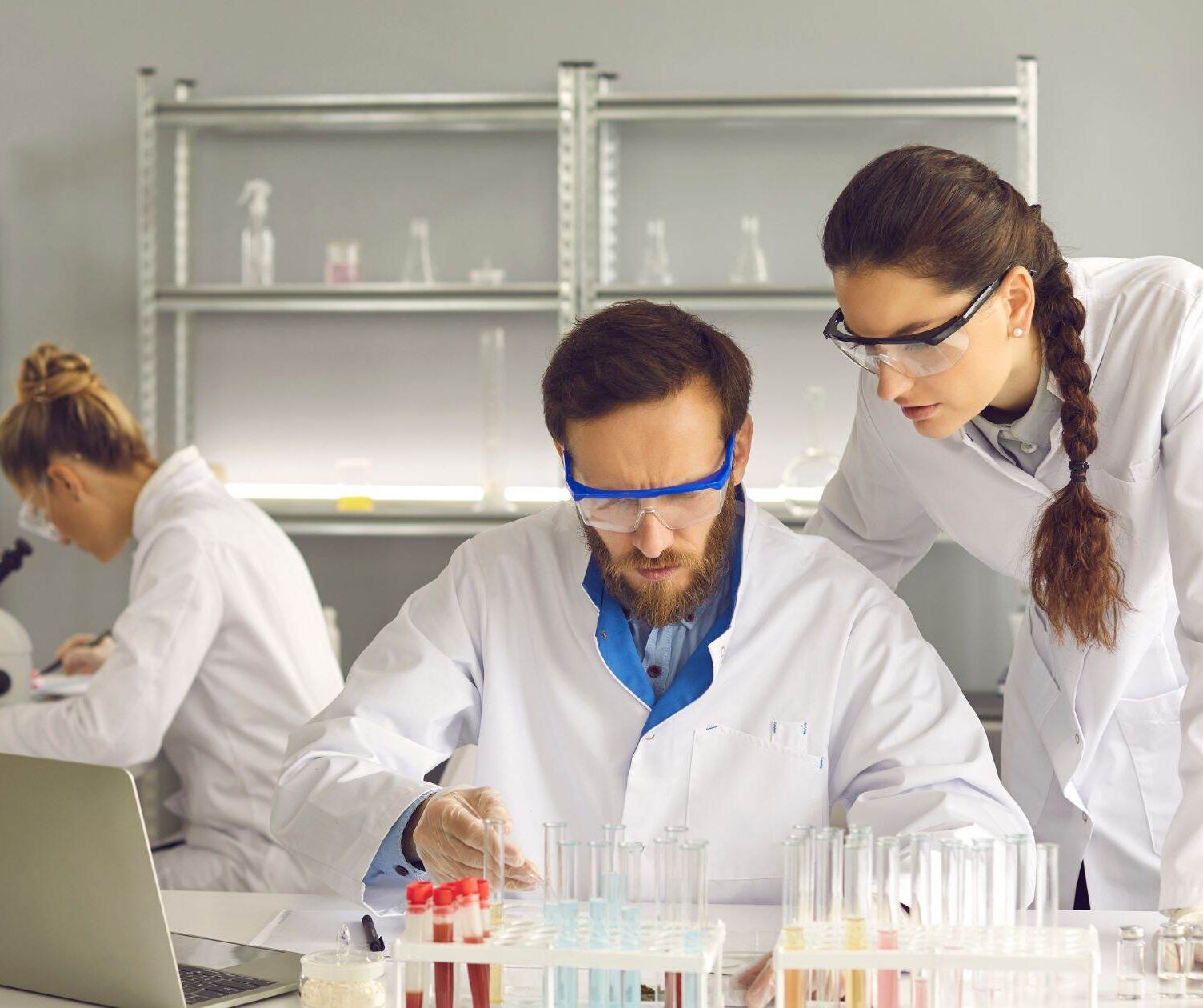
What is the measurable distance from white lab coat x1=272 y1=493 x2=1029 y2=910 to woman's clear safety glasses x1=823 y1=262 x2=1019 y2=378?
254 mm

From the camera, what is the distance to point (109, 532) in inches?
A: 99.4

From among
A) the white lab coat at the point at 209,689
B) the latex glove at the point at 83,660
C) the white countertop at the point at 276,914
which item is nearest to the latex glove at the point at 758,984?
the white countertop at the point at 276,914

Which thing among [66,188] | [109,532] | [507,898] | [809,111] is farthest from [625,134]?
[507,898]

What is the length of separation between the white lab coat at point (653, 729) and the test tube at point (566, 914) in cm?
39

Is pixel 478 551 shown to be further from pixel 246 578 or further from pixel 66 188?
pixel 66 188

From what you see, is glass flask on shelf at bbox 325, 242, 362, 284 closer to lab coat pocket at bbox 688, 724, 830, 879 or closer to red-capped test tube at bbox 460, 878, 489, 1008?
lab coat pocket at bbox 688, 724, 830, 879

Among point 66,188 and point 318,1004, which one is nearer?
point 318,1004

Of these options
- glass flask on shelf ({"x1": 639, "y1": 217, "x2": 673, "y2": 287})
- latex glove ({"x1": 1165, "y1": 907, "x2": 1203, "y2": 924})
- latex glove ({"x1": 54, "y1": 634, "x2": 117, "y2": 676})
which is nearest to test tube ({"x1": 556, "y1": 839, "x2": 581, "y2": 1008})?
latex glove ({"x1": 1165, "y1": 907, "x2": 1203, "y2": 924})

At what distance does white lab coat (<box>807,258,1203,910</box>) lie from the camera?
156 cm

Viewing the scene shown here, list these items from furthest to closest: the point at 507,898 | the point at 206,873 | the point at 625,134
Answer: the point at 625,134
the point at 206,873
the point at 507,898

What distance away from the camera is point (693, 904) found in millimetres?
1029

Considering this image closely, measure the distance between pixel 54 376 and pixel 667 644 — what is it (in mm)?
1392

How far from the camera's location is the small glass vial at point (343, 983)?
3.70 feet

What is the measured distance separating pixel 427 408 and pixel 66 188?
1.11 m
